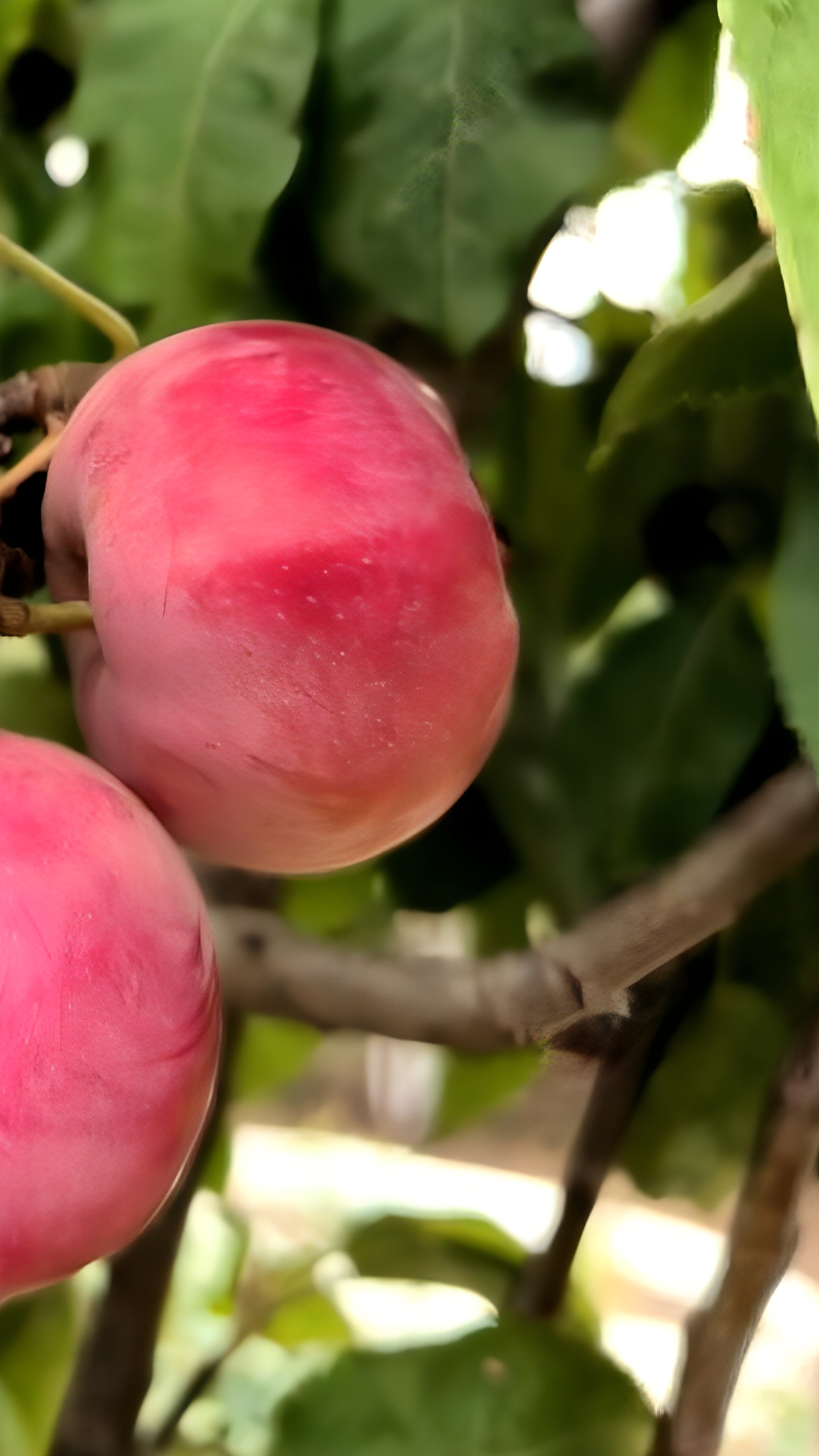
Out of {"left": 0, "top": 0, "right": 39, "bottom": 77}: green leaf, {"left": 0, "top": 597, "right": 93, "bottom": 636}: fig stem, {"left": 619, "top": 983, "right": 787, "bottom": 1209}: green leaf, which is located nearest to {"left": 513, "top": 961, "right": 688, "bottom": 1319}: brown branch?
{"left": 619, "top": 983, "right": 787, "bottom": 1209}: green leaf

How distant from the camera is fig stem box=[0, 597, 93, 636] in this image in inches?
7.5

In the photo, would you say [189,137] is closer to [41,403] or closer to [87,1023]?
[41,403]

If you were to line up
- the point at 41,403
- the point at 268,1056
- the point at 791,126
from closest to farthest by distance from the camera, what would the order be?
the point at 791,126 < the point at 41,403 < the point at 268,1056

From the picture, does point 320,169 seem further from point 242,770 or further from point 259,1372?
point 259,1372

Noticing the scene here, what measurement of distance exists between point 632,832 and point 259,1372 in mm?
183

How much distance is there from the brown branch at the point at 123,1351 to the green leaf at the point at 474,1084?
5 centimetres

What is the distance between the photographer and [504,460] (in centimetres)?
29

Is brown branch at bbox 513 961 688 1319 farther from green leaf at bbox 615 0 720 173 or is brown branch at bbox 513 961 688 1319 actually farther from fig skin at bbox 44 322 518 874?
green leaf at bbox 615 0 720 173

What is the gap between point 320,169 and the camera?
245mm

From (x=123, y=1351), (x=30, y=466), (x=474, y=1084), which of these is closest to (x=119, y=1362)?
(x=123, y=1351)

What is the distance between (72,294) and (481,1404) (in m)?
0.24

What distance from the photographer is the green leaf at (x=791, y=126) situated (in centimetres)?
10

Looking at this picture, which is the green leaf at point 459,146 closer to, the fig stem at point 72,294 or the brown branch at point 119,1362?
the fig stem at point 72,294

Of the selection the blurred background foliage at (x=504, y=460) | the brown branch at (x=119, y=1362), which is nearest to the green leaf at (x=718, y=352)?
the blurred background foliage at (x=504, y=460)
